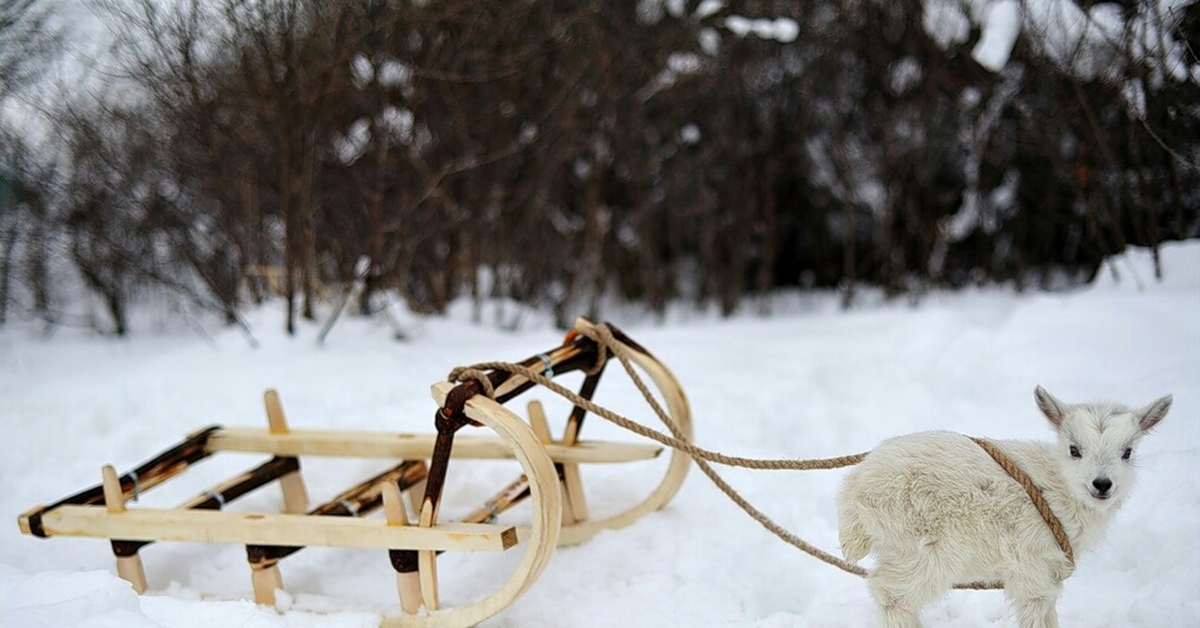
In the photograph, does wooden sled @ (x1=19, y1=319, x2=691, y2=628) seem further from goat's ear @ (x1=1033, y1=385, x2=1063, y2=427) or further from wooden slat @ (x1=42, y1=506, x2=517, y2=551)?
goat's ear @ (x1=1033, y1=385, x2=1063, y2=427)

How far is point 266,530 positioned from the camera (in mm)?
2916

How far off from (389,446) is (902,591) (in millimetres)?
2078

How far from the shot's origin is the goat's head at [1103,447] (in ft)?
6.67

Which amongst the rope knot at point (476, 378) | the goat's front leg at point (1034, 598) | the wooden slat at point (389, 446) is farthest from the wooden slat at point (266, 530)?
the goat's front leg at point (1034, 598)

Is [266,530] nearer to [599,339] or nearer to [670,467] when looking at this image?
[599,339]

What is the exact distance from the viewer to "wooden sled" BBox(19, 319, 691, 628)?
2.66m

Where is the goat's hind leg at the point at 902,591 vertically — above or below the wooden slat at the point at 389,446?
below

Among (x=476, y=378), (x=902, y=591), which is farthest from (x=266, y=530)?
(x=902, y=591)

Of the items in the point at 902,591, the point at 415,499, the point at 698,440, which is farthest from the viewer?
the point at 698,440

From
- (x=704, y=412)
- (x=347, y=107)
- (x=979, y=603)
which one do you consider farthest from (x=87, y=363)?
(x=979, y=603)

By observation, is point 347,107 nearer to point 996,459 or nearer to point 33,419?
point 33,419

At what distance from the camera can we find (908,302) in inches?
344

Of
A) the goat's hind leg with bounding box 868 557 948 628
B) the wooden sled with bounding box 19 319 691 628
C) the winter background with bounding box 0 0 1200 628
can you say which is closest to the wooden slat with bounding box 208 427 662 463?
the wooden sled with bounding box 19 319 691 628

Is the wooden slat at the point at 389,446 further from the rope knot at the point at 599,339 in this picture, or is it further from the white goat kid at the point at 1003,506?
the white goat kid at the point at 1003,506
